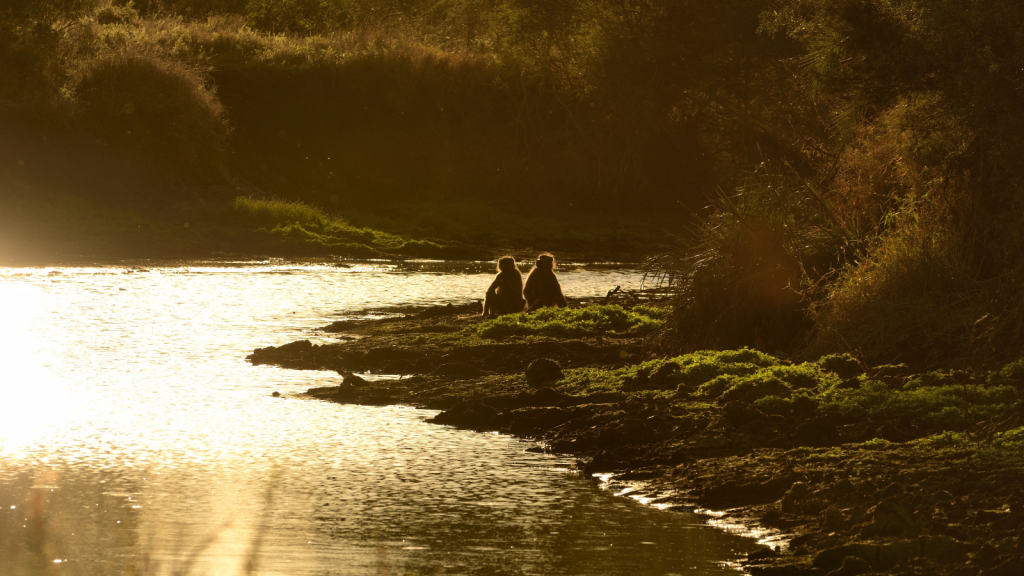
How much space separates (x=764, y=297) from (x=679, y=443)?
4.28m

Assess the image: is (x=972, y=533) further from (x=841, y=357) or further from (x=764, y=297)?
(x=764, y=297)

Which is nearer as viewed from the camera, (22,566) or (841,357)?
(22,566)

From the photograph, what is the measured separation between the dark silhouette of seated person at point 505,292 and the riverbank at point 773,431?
2.80 meters

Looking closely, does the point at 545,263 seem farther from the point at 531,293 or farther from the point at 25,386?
the point at 25,386

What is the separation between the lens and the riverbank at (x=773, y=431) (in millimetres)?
7059

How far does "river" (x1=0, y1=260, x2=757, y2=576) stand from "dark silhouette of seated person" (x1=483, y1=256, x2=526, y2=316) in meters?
3.64

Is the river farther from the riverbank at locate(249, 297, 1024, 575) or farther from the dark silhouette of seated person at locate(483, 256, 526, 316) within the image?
the dark silhouette of seated person at locate(483, 256, 526, 316)

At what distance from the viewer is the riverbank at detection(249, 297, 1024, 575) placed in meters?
7.06

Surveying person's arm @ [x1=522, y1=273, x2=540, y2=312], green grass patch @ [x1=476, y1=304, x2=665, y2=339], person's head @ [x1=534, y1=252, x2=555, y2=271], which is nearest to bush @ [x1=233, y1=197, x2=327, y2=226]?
person's arm @ [x1=522, y1=273, x2=540, y2=312]

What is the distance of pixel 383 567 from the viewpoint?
710cm

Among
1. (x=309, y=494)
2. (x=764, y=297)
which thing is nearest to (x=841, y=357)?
(x=764, y=297)

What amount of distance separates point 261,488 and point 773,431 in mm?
3752

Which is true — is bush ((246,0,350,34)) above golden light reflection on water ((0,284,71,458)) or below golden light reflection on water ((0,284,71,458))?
above

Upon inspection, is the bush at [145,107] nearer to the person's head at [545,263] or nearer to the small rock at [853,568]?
the person's head at [545,263]
